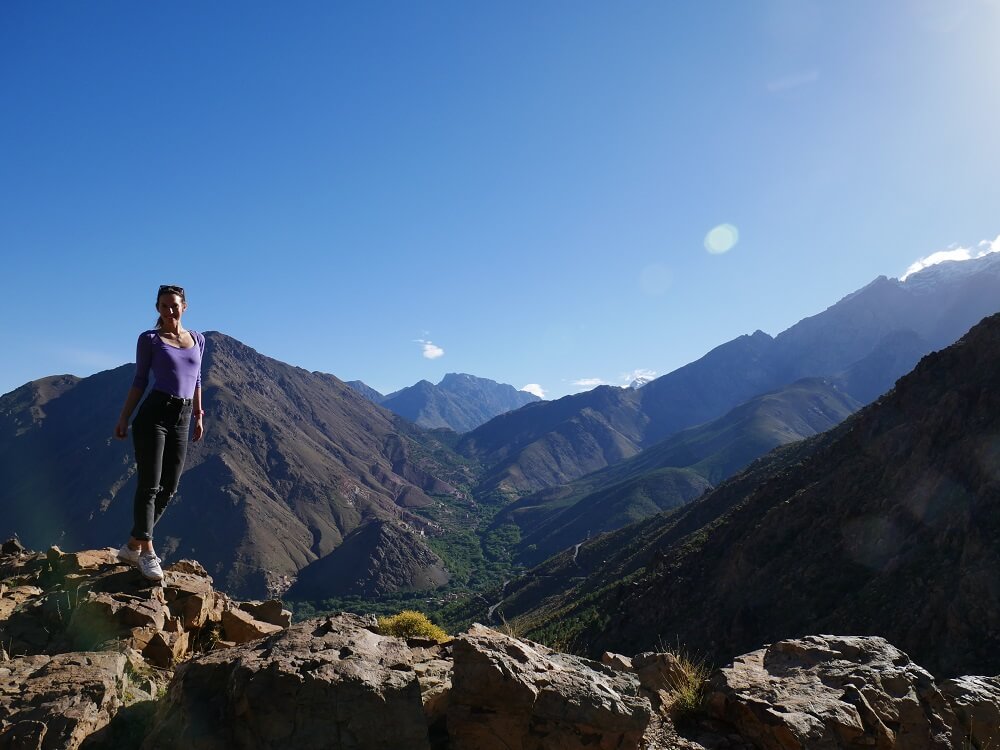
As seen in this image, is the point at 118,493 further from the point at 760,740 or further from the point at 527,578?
the point at 760,740

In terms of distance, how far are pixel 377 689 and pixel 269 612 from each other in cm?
580

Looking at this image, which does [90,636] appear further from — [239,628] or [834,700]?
[834,700]

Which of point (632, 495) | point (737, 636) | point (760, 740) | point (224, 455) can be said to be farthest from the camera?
point (224, 455)

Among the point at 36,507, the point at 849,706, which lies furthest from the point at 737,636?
the point at 36,507

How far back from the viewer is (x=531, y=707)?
14.2ft

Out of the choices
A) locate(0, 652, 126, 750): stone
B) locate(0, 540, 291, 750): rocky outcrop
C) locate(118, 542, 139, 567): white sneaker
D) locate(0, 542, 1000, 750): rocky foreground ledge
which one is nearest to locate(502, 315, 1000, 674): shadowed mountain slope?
locate(0, 542, 1000, 750): rocky foreground ledge

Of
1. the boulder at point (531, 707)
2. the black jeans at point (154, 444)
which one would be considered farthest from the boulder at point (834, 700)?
the black jeans at point (154, 444)

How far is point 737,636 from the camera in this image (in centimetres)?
2998

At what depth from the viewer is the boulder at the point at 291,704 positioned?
3.60 meters

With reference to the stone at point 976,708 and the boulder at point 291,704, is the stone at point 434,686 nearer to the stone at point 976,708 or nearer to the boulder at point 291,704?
the boulder at point 291,704

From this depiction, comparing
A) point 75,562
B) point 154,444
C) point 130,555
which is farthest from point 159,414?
point 75,562

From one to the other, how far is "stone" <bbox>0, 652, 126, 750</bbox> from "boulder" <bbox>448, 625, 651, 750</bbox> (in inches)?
102

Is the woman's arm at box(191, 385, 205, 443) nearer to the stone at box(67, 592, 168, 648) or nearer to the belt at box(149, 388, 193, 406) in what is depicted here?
the belt at box(149, 388, 193, 406)

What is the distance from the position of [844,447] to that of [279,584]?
444 feet
